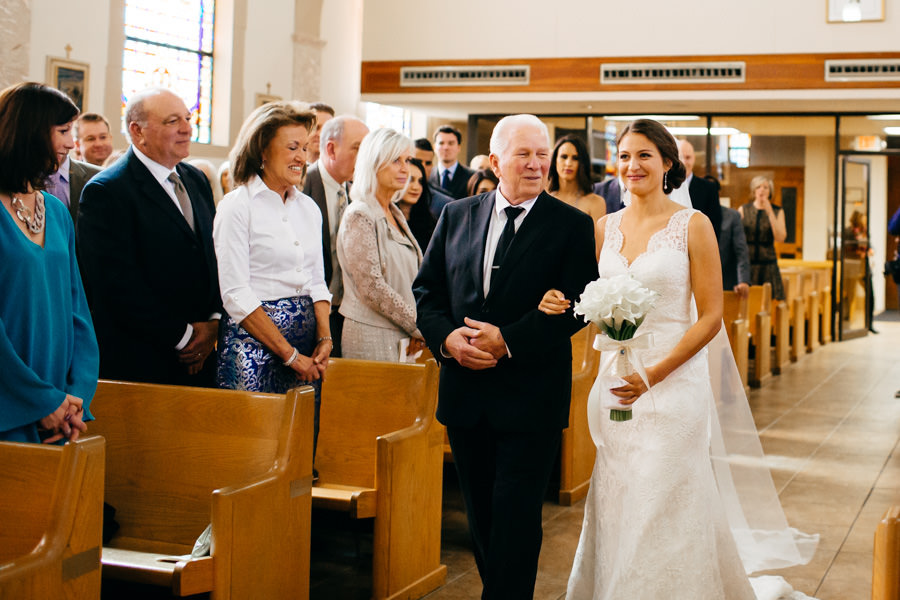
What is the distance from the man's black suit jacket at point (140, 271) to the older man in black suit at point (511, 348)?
1007mm

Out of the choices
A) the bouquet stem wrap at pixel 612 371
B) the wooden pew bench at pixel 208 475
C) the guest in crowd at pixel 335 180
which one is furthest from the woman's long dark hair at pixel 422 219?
the wooden pew bench at pixel 208 475

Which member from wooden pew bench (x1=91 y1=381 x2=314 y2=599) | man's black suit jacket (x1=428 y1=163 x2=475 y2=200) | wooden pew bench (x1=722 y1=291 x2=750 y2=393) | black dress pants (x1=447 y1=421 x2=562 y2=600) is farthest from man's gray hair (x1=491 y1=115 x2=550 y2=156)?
wooden pew bench (x1=722 y1=291 x2=750 y2=393)

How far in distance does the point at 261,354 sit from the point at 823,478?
366 centimetres

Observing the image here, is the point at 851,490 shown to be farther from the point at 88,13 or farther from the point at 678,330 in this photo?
the point at 88,13

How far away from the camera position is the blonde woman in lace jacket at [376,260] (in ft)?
13.4

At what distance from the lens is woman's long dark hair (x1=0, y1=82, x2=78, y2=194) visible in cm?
268

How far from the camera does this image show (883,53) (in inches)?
477

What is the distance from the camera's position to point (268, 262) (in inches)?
135

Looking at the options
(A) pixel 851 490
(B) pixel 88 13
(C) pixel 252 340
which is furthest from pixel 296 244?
(B) pixel 88 13

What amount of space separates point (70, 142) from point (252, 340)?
2.85 feet

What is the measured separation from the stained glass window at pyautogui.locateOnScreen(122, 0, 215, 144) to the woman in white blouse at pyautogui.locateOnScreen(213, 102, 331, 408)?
789cm

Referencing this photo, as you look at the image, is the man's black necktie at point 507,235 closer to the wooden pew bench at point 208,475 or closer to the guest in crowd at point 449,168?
the wooden pew bench at point 208,475

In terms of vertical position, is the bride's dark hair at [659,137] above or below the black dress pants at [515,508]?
above

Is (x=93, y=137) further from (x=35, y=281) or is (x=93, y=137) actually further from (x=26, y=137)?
(x=35, y=281)
